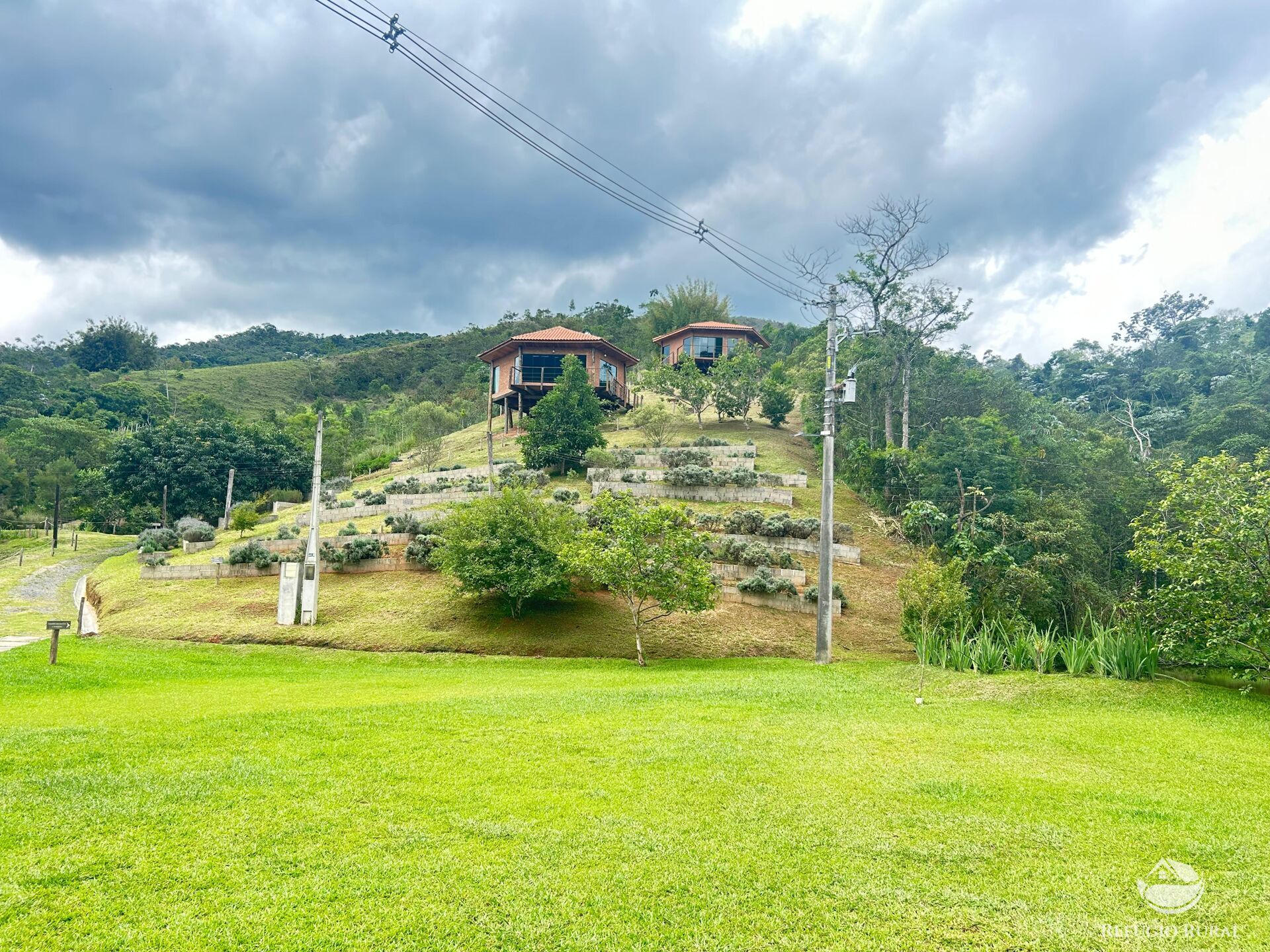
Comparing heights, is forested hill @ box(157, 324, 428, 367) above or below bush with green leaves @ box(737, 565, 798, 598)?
above

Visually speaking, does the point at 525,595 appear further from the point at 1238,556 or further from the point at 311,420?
the point at 311,420

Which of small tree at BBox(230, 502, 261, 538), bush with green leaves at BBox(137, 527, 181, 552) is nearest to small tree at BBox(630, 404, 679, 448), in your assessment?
small tree at BBox(230, 502, 261, 538)

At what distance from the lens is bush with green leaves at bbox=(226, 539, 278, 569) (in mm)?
23719

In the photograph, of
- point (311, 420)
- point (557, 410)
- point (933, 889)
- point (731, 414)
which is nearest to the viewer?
point (933, 889)

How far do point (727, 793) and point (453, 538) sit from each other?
48.7ft

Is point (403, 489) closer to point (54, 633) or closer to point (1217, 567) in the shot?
point (54, 633)

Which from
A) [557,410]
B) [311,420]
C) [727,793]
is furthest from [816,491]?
[311,420]

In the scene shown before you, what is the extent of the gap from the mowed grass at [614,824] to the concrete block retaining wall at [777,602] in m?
11.2

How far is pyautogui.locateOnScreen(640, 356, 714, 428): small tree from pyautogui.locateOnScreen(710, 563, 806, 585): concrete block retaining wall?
75.8 feet

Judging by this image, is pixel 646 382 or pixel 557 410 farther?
pixel 646 382

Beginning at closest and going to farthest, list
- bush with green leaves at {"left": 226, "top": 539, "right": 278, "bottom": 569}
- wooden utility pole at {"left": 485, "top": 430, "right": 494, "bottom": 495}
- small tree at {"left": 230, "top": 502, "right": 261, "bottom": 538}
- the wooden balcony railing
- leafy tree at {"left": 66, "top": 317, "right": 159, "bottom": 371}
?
bush with green leaves at {"left": 226, "top": 539, "right": 278, "bottom": 569} < wooden utility pole at {"left": 485, "top": 430, "right": 494, "bottom": 495} < small tree at {"left": 230, "top": 502, "right": 261, "bottom": 538} < the wooden balcony railing < leafy tree at {"left": 66, "top": 317, "right": 159, "bottom": 371}

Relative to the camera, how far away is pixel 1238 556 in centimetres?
1127

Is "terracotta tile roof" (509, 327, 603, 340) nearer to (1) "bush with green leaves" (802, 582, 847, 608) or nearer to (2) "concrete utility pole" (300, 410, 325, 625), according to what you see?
(2) "concrete utility pole" (300, 410, 325, 625)

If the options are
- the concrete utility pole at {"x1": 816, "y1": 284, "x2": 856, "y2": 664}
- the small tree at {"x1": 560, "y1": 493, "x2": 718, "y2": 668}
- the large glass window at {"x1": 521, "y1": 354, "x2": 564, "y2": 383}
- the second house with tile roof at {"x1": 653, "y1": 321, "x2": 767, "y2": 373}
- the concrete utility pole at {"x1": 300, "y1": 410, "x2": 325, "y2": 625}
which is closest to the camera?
the concrete utility pole at {"x1": 816, "y1": 284, "x2": 856, "y2": 664}
